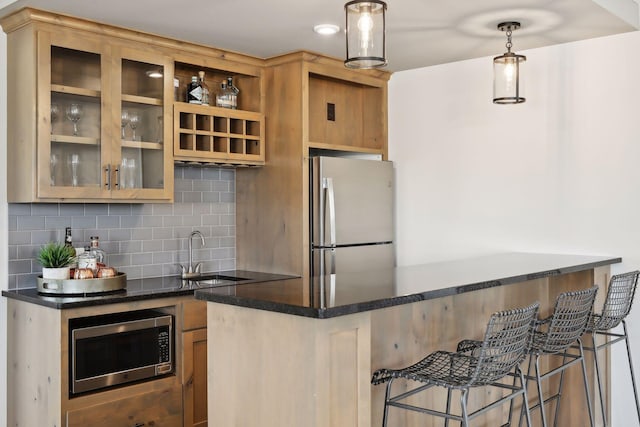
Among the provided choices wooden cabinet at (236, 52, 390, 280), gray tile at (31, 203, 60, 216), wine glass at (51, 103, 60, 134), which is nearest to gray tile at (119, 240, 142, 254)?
gray tile at (31, 203, 60, 216)

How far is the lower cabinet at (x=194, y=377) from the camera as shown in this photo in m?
3.55

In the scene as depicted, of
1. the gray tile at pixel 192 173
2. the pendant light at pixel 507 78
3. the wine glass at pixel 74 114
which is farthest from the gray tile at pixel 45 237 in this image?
the pendant light at pixel 507 78

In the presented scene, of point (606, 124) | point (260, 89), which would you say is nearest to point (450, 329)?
point (606, 124)

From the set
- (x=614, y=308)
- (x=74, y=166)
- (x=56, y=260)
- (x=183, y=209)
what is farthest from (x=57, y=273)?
(x=614, y=308)

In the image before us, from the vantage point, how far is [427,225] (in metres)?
4.64

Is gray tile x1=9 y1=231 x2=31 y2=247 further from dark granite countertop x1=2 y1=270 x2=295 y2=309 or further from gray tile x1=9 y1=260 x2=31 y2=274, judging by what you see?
dark granite countertop x1=2 y1=270 x2=295 y2=309

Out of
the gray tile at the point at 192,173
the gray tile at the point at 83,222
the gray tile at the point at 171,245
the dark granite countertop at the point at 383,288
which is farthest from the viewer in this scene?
the gray tile at the point at 192,173

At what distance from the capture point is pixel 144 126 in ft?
12.2

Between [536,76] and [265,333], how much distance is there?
8.77ft

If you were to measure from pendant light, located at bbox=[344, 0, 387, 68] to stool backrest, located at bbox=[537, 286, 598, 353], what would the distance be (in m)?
1.35

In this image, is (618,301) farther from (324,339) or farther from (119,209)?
(119,209)

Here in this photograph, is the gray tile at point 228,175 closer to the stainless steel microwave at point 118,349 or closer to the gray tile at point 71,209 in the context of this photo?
the gray tile at point 71,209

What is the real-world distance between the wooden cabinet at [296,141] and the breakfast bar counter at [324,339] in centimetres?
133

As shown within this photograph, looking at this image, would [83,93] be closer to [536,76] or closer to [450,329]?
[450,329]
